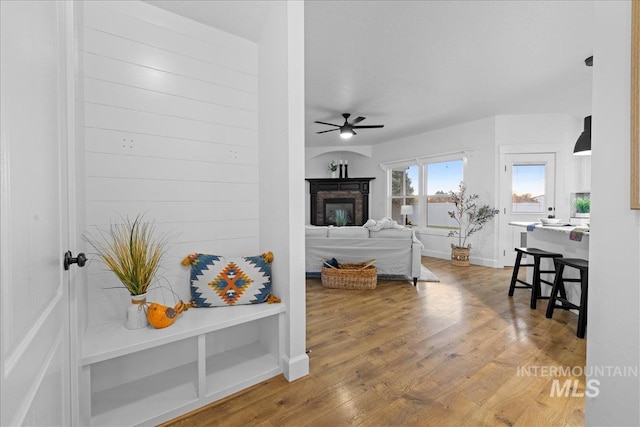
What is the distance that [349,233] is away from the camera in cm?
399

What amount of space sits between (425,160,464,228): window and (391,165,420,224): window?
318 mm

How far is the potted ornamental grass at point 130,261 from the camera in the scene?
1.51 metres

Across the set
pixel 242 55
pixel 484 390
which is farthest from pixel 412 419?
pixel 242 55

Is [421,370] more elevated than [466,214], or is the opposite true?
[466,214]

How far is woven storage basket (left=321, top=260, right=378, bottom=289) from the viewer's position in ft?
11.8

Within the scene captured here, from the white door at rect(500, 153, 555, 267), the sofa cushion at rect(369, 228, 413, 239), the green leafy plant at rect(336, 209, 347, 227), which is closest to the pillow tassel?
the sofa cushion at rect(369, 228, 413, 239)

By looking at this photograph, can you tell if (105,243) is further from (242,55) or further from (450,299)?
(450,299)

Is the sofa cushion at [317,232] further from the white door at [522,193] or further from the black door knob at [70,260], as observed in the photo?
the white door at [522,193]

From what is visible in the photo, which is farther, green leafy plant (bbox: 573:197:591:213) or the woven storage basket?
the woven storage basket

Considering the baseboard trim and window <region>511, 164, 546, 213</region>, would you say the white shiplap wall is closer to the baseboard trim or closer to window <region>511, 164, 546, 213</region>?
the baseboard trim

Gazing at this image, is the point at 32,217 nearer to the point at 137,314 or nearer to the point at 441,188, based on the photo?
the point at 137,314

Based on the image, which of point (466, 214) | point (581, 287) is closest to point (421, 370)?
A: point (581, 287)

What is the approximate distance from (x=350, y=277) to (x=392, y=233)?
34.8 inches

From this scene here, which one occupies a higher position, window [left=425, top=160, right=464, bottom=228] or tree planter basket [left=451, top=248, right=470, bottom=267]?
window [left=425, top=160, right=464, bottom=228]
